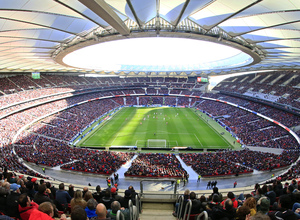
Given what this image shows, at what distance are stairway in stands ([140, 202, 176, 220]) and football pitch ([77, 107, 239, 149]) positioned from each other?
79.8 ft

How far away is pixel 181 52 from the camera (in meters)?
65.9

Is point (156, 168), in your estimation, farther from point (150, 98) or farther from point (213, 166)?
point (150, 98)

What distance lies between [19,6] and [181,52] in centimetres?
6180

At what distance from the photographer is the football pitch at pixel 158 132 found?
31625 millimetres

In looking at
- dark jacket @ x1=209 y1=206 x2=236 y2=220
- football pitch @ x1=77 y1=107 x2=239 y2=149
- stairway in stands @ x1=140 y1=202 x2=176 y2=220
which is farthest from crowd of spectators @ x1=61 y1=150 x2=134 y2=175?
dark jacket @ x1=209 y1=206 x2=236 y2=220

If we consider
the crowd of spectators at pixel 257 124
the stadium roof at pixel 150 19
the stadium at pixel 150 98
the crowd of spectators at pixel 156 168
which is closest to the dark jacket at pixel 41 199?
the stadium at pixel 150 98

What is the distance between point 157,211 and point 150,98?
65.2 meters

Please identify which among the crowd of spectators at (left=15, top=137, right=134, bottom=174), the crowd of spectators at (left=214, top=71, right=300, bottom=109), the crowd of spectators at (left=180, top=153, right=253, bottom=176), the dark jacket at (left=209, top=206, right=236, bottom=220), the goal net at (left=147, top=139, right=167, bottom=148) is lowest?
the goal net at (left=147, top=139, right=167, bottom=148)

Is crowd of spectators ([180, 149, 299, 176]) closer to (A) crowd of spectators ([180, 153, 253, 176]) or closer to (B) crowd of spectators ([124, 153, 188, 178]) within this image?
(A) crowd of spectators ([180, 153, 253, 176])

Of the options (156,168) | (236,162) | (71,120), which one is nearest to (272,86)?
(236,162)

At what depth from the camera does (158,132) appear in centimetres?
3775

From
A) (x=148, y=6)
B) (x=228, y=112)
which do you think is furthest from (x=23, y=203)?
(x=228, y=112)

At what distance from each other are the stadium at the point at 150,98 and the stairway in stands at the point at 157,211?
122 mm

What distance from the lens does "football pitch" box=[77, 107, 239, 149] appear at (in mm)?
31625
